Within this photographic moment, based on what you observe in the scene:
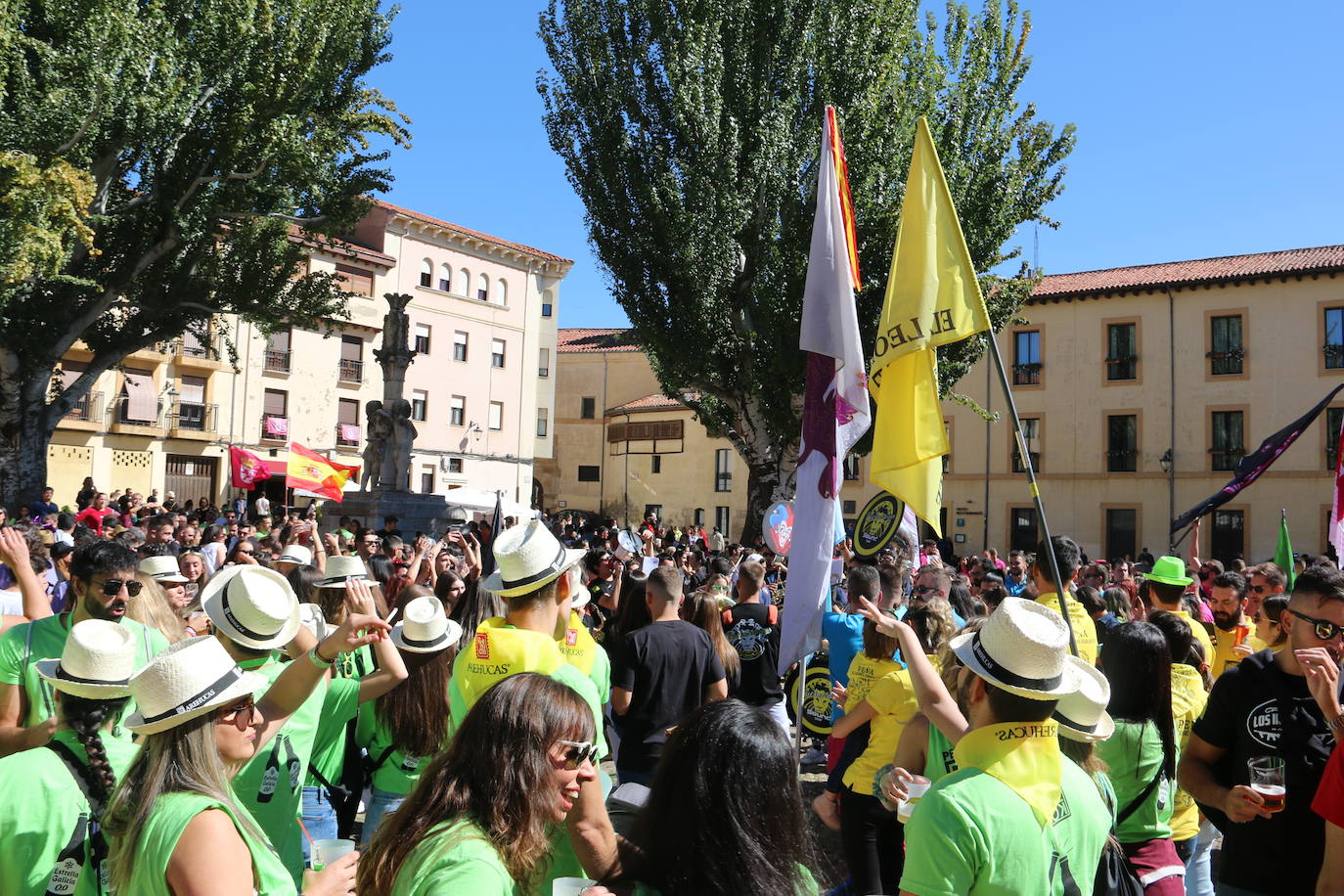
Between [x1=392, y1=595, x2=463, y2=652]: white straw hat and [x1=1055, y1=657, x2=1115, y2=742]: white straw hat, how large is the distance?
259cm

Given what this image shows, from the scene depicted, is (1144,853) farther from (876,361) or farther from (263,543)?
(263,543)

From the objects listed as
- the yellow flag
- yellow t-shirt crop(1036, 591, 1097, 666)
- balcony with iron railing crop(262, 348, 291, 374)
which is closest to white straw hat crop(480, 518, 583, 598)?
the yellow flag

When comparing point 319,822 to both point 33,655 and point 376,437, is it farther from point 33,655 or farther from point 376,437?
point 376,437

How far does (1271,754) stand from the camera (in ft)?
12.3

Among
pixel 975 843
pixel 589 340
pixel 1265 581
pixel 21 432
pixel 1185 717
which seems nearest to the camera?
pixel 975 843

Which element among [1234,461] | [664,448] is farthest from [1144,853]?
[664,448]

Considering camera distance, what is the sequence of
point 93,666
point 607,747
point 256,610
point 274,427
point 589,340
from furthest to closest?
point 589,340 < point 274,427 < point 607,747 < point 256,610 < point 93,666

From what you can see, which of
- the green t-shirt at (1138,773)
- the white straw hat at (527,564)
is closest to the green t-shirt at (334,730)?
the white straw hat at (527,564)

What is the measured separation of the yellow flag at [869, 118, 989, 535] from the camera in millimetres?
5531

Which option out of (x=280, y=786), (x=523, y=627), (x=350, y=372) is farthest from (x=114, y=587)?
(x=350, y=372)

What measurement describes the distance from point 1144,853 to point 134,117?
19.5 meters

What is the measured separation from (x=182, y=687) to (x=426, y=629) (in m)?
2.13

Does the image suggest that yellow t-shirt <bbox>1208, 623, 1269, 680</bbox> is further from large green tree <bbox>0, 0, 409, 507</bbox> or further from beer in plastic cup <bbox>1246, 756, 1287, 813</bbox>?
large green tree <bbox>0, 0, 409, 507</bbox>

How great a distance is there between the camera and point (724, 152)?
2158cm
